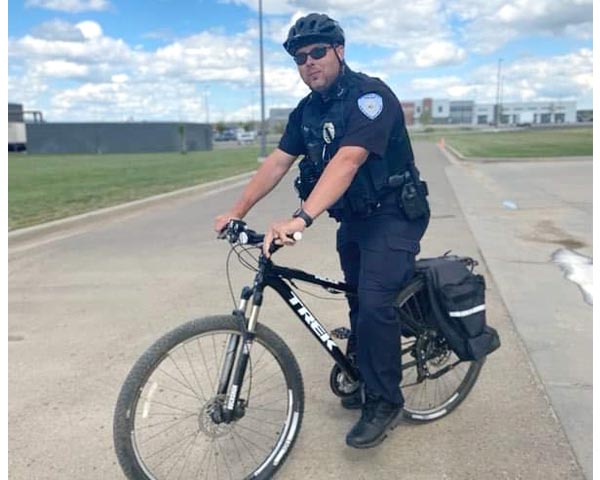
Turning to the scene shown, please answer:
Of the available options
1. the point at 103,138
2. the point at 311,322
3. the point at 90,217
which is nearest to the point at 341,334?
the point at 311,322

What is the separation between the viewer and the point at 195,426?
10.2 ft

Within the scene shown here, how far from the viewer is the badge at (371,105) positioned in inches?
106

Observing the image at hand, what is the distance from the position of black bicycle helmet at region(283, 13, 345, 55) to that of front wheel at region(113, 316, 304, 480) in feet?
4.08

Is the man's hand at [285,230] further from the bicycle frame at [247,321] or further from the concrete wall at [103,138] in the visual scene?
the concrete wall at [103,138]

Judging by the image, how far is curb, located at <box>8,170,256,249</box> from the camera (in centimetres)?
870

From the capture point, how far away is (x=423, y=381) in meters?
3.45

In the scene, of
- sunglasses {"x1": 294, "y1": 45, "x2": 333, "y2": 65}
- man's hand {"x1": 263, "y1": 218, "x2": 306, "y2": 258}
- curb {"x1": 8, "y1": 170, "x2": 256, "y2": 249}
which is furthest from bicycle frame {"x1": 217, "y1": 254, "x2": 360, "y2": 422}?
curb {"x1": 8, "y1": 170, "x2": 256, "y2": 249}

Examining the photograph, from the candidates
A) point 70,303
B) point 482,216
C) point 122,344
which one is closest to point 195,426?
point 122,344

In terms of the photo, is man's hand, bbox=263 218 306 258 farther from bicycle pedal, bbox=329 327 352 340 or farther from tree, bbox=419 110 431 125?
→ tree, bbox=419 110 431 125

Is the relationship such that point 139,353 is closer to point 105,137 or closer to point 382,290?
point 382,290

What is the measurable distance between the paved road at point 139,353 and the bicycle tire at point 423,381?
0.07 m

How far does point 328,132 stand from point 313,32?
0.43 metres

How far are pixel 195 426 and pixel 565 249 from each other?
19.6 ft

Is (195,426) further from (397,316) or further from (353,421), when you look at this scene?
(397,316)
